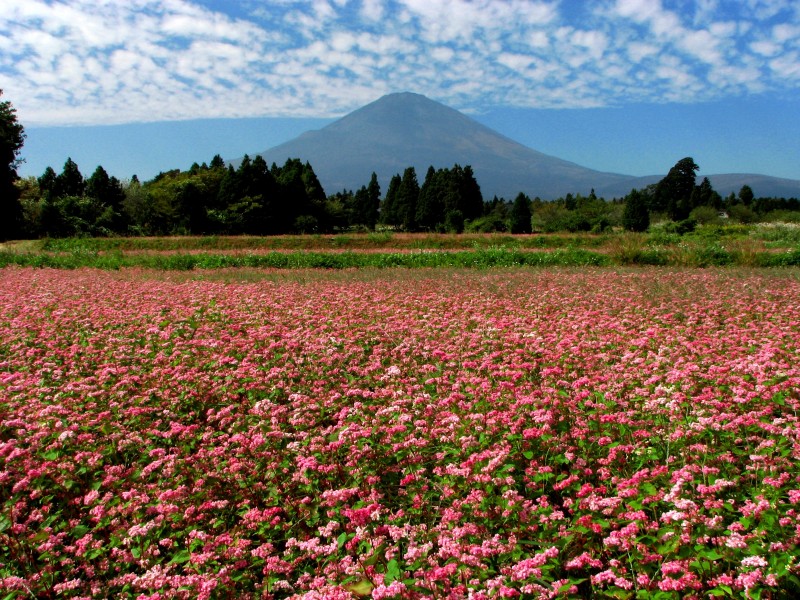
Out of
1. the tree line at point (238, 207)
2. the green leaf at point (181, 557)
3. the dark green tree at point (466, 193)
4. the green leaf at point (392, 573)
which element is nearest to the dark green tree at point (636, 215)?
the tree line at point (238, 207)

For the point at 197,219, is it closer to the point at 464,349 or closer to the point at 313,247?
the point at 313,247

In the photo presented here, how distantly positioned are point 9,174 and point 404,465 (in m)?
49.3

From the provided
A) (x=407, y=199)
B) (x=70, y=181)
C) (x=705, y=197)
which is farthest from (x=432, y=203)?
(x=705, y=197)

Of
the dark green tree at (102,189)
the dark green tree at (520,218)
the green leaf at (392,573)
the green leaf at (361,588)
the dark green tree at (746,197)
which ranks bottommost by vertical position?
the green leaf at (361,588)

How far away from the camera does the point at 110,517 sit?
3211mm

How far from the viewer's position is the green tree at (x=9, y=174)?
1549 inches

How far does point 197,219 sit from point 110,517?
45557mm

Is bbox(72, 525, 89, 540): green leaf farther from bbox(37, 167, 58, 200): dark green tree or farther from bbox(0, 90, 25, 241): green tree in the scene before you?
bbox(37, 167, 58, 200): dark green tree

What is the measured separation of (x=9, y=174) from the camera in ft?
134

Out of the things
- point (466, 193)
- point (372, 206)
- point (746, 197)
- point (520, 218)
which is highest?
point (746, 197)

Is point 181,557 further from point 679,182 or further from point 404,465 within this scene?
point 679,182

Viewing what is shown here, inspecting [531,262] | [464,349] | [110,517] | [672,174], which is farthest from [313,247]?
[672,174]

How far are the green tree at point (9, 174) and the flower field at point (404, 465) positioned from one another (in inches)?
1630

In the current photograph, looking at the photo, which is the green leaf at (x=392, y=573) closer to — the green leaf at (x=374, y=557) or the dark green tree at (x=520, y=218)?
the green leaf at (x=374, y=557)
